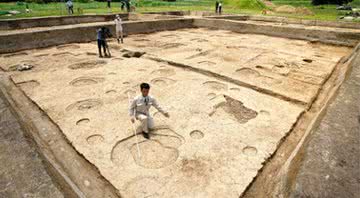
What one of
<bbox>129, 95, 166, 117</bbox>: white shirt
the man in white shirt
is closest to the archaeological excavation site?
the man in white shirt

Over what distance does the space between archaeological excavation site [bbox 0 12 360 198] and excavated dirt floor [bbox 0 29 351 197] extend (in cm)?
2

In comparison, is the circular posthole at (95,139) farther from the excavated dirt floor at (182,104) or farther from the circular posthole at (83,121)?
the circular posthole at (83,121)

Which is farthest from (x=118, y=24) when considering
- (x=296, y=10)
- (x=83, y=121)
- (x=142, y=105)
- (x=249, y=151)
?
(x=296, y=10)

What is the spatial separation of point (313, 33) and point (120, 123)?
1307 centimetres

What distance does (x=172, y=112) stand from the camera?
5793 millimetres

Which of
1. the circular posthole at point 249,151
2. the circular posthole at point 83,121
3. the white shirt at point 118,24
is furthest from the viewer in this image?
the white shirt at point 118,24

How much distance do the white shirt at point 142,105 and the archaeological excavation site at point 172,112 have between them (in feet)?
1.37

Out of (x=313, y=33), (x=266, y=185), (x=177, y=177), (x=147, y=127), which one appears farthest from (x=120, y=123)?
(x=313, y=33)

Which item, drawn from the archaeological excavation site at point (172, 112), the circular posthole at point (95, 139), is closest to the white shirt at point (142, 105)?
the archaeological excavation site at point (172, 112)

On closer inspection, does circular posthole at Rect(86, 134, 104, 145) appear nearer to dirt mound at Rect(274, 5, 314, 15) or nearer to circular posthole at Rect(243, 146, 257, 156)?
circular posthole at Rect(243, 146, 257, 156)

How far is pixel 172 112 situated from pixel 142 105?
3.61ft

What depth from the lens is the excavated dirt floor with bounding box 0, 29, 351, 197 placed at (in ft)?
12.8

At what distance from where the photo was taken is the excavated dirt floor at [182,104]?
153 inches

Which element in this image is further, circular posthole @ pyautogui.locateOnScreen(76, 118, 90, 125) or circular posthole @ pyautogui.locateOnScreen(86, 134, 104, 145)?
circular posthole @ pyautogui.locateOnScreen(76, 118, 90, 125)
